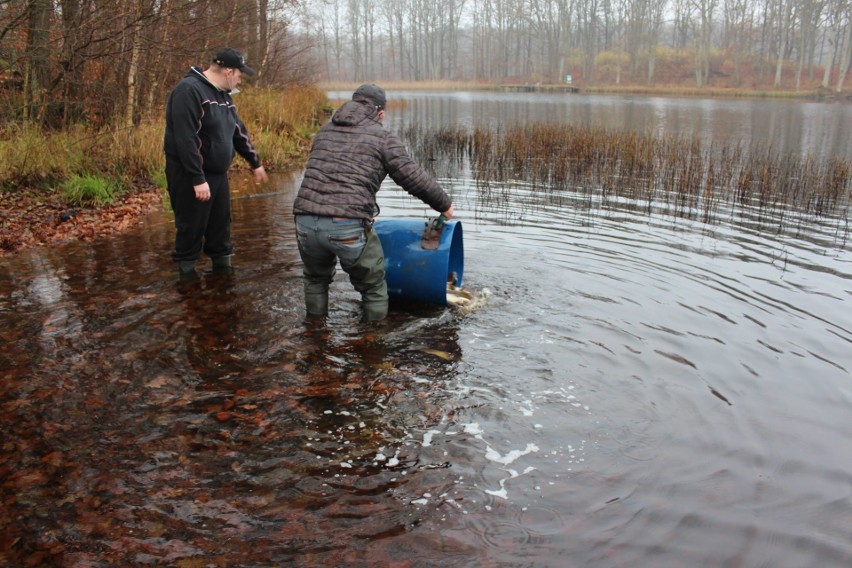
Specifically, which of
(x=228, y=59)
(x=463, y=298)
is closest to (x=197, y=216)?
(x=228, y=59)

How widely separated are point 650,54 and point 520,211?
65252 millimetres

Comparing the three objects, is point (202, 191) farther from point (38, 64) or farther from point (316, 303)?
point (38, 64)

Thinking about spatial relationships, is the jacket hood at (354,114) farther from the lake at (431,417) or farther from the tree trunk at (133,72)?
the tree trunk at (133,72)

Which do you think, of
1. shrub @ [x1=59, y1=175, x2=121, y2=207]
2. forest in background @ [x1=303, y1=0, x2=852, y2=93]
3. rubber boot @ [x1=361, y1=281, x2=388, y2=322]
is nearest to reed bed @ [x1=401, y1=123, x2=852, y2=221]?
shrub @ [x1=59, y1=175, x2=121, y2=207]

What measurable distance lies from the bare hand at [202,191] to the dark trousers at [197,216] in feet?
0.64

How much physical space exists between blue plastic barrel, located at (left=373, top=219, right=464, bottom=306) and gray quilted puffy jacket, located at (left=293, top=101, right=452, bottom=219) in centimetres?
82

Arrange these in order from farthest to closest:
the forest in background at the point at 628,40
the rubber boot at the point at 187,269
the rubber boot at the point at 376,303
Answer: the forest in background at the point at 628,40 → the rubber boot at the point at 187,269 → the rubber boot at the point at 376,303

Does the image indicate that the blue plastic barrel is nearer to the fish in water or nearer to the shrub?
the fish in water

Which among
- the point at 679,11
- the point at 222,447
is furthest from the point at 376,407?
the point at 679,11

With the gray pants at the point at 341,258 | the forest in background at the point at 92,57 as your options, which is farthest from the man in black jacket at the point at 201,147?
the forest in background at the point at 92,57

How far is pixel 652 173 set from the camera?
1321 cm

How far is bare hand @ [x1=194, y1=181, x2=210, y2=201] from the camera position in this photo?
5.78m

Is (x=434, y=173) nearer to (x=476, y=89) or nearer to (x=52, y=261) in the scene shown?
(x=52, y=261)

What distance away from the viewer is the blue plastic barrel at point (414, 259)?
571 centimetres
